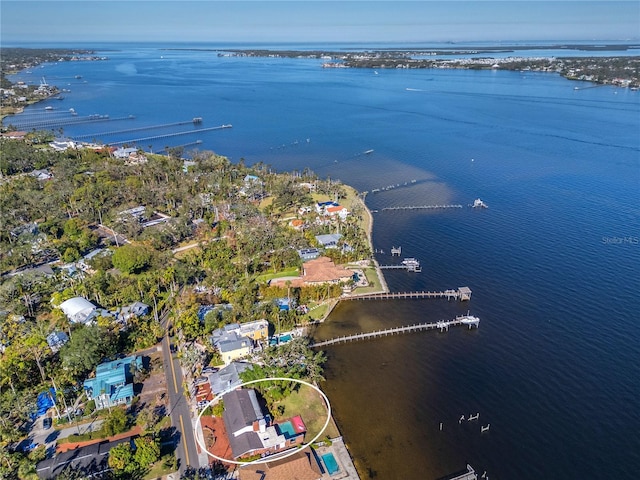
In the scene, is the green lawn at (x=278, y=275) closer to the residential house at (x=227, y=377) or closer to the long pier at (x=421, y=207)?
the residential house at (x=227, y=377)

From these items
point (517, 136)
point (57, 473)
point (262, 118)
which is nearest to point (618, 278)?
point (57, 473)

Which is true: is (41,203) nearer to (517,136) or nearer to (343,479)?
(343,479)

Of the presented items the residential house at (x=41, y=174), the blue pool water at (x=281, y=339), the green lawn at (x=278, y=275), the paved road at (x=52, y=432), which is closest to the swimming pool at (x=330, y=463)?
the blue pool water at (x=281, y=339)

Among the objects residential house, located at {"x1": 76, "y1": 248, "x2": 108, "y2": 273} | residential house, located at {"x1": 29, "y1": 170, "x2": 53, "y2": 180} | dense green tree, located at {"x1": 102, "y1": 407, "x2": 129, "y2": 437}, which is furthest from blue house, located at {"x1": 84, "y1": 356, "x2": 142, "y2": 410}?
residential house, located at {"x1": 29, "y1": 170, "x2": 53, "y2": 180}

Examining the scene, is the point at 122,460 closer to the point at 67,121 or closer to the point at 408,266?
the point at 408,266

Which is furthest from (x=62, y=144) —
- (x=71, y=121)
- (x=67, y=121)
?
(x=71, y=121)

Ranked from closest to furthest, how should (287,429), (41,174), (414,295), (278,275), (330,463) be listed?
(330,463)
(287,429)
(414,295)
(278,275)
(41,174)
